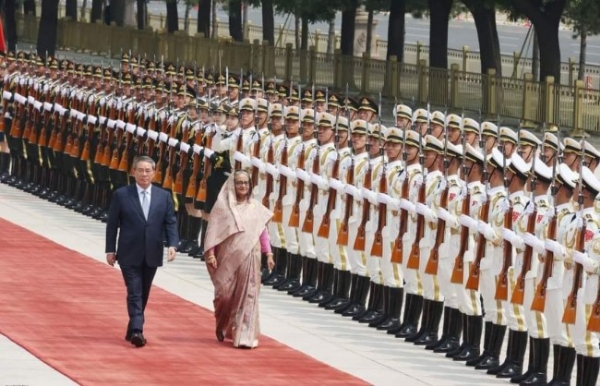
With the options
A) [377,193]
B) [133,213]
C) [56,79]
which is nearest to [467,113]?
[56,79]

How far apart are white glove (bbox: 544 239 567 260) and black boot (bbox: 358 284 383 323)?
328 cm

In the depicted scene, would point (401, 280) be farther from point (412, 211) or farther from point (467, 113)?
point (467, 113)

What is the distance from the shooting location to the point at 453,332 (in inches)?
680

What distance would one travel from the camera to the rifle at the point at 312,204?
1988 cm

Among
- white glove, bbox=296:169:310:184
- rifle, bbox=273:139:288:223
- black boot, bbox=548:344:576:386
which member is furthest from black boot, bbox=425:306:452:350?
rifle, bbox=273:139:288:223

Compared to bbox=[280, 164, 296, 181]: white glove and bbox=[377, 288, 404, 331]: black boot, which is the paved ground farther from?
bbox=[280, 164, 296, 181]: white glove

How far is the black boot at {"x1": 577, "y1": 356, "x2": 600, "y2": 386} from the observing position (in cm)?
1510

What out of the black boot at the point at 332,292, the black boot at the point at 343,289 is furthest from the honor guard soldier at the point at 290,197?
the black boot at the point at 343,289

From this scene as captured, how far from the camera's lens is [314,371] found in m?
16.0

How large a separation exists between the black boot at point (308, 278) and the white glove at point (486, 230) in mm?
3801

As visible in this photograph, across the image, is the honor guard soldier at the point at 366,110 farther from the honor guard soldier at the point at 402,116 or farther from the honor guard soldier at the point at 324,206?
the honor guard soldier at the point at 324,206

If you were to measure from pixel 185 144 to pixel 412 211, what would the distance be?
20.5 ft

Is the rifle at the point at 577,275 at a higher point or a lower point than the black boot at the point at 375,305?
higher

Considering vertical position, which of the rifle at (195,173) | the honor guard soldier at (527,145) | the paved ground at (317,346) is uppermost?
the honor guard soldier at (527,145)
